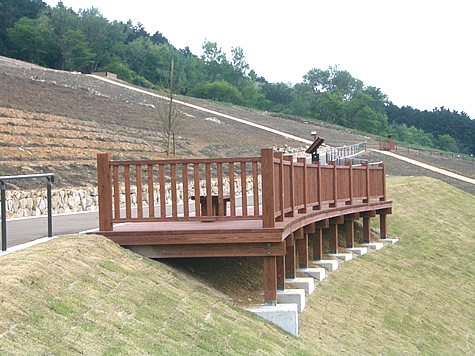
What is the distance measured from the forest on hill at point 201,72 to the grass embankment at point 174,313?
186 ft

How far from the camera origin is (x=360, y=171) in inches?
712

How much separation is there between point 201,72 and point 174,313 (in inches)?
5598

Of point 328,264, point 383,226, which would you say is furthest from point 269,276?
point 383,226

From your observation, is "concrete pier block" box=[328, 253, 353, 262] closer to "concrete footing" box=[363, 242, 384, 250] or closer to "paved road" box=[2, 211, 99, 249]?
"concrete footing" box=[363, 242, 384, 250]

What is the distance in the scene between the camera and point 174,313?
7.11m

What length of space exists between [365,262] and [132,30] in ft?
473

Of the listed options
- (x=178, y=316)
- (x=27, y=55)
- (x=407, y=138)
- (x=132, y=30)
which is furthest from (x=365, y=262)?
(x=132, y=30)

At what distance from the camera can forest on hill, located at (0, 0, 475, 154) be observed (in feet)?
339

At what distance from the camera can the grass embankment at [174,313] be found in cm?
558

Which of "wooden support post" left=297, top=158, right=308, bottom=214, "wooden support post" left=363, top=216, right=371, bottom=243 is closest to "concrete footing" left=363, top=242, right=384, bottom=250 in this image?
"wooden support post" left=363, top=216, right=371, bottom=243

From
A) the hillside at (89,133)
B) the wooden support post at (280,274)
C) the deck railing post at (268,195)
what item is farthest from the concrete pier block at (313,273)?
the hillside at (89,133)

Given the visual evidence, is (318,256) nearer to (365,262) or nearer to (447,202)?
(365,262)

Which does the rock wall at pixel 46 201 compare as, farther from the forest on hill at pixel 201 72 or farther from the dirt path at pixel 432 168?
the forest on hill at pixel 201 72

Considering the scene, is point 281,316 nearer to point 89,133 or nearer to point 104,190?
point 104,190
